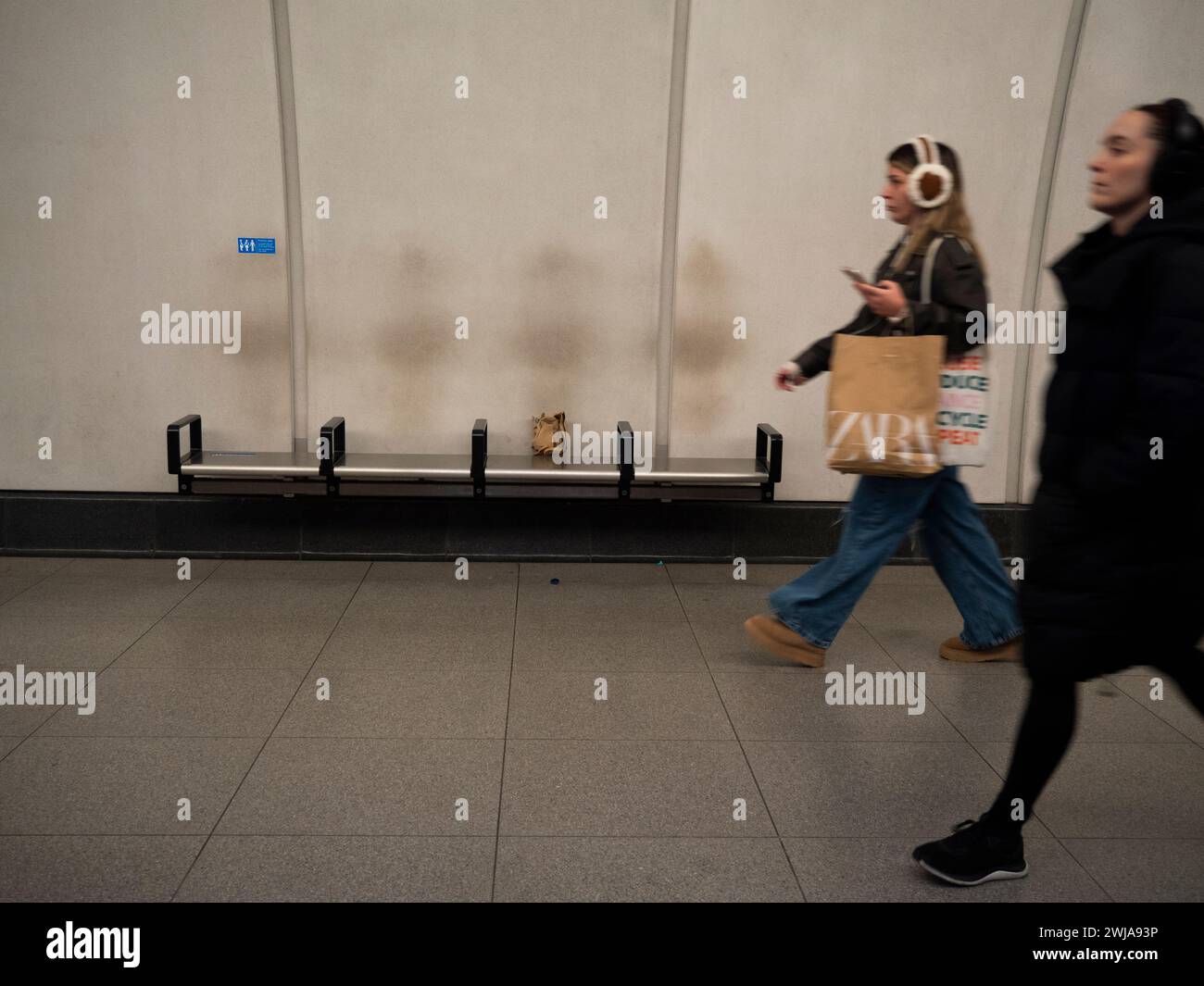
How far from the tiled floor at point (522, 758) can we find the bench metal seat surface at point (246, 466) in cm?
59

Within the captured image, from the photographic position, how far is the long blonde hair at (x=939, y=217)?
13.9ft

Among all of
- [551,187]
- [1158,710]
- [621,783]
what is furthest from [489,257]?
[1158,710]

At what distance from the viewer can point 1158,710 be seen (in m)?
4.33

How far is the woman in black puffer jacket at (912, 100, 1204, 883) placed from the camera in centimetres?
258

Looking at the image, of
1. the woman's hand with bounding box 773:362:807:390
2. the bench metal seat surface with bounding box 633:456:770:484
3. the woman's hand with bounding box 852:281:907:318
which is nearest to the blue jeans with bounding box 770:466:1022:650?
the woman's hand with bounding box 773:362:807:390

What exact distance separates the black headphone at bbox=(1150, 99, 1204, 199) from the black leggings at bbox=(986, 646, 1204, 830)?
1066 millimetres

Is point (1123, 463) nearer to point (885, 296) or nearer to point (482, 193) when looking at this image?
point (885, 296)

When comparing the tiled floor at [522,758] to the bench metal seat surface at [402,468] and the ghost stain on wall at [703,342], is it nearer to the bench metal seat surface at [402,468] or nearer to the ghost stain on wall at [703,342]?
the bench metal seat surface at [402,468]

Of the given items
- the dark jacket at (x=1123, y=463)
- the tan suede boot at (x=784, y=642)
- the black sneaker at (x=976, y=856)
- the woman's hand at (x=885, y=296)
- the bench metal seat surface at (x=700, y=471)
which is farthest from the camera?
the bench metal seat surface at (x=700, y=471)

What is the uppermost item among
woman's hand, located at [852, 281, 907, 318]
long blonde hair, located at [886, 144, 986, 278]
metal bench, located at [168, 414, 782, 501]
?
long blonde hair, located at [886, 144, 986, 278]

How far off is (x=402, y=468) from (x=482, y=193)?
1.48m

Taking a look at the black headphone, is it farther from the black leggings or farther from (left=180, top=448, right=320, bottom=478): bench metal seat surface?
(left=180, top=448, right=320, bottom=478): bench metal seat surface

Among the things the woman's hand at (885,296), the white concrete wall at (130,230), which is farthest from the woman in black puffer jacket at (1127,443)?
the white concrete wall at (130,230)

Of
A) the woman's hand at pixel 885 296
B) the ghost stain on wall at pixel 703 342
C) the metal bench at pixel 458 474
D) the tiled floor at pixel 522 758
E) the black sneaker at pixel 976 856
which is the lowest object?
the tiled floor at pixel 522 758
